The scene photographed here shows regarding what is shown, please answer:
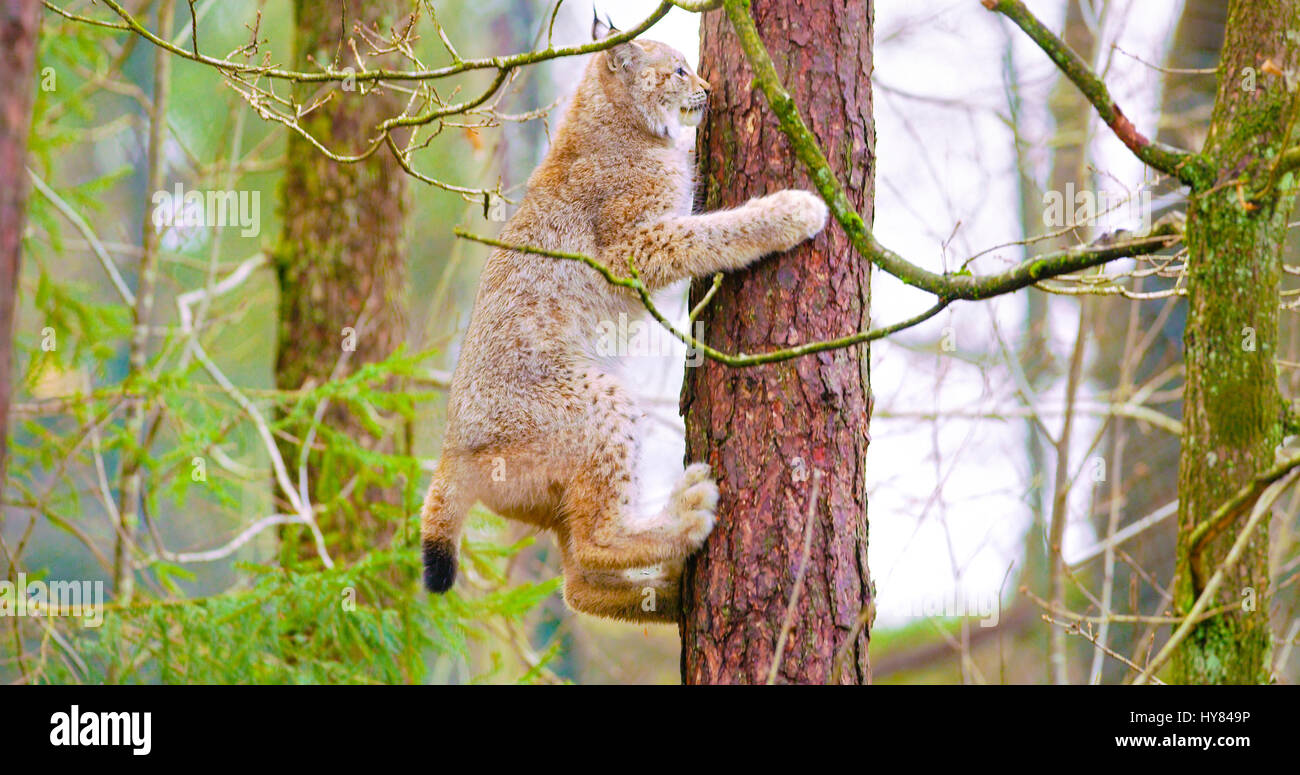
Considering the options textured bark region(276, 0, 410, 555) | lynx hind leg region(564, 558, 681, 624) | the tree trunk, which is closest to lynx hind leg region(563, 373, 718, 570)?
lynx hind leg region(564, 558, 681, 624)

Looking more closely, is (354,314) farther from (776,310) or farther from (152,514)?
(776,310)

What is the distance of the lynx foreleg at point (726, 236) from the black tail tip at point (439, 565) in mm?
1365

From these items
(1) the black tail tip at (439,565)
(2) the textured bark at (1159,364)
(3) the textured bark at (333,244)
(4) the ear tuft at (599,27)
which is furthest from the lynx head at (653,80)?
(2) the textured bark at (1159,364)

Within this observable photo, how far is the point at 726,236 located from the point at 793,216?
0.81ft

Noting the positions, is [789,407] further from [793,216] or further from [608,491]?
[608,491]

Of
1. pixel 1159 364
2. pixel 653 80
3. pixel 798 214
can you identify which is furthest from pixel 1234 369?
pixel 1159 364

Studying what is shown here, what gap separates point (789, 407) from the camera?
3.38 metres

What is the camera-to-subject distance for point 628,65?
4676 mm

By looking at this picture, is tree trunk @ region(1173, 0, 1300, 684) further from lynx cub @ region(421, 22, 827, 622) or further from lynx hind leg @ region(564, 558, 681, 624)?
lynx hind leg @ region(564, 558, 681, 624)

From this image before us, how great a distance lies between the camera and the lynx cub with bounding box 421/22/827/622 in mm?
3957

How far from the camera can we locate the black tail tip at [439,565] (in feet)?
13.6

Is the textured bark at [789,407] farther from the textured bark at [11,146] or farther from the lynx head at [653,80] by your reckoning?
the textured bark at [11,146]
